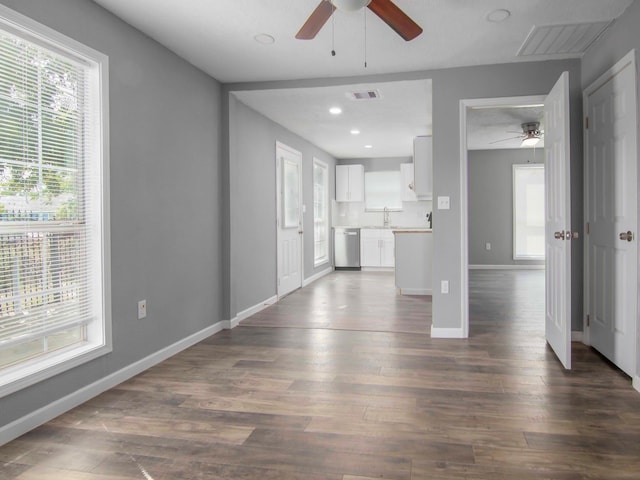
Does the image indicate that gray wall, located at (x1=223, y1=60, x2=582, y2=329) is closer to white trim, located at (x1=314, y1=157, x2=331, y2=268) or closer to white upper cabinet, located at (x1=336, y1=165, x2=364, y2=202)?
white trim, located at (x1=314, y1=157, x2=331, y2=268)

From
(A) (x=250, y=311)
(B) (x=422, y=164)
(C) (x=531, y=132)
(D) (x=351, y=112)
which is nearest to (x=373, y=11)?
(D) (x=351, y=112)

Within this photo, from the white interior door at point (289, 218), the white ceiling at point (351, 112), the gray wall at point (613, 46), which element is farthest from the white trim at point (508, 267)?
the gray wall at point (613, 46)

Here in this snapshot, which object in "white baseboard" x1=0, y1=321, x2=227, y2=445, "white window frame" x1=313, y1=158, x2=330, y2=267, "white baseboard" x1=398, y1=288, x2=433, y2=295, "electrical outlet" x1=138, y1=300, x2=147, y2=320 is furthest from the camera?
"white window frame" x1=313, y1=158, x2=330, y2=267

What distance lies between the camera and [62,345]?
270 cm

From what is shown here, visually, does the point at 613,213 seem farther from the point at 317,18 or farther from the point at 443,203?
the point at 317,18

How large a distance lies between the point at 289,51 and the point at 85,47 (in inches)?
59.1

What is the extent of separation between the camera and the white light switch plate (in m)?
4.06

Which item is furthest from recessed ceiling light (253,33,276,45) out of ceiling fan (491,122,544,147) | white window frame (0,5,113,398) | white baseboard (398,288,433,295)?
ceiling fan (491,122,544,147)

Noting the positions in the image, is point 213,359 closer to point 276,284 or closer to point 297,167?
point 276,284

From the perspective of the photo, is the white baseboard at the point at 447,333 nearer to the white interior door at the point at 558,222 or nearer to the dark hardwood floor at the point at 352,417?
the dark hardwood floor at the point at 352,417

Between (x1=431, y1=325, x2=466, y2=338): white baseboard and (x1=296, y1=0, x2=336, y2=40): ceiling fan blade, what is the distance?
2724 millimetres

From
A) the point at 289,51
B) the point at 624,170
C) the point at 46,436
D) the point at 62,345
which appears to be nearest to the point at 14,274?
the point at 62,345

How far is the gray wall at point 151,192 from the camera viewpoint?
2.70m

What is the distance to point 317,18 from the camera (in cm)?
237
